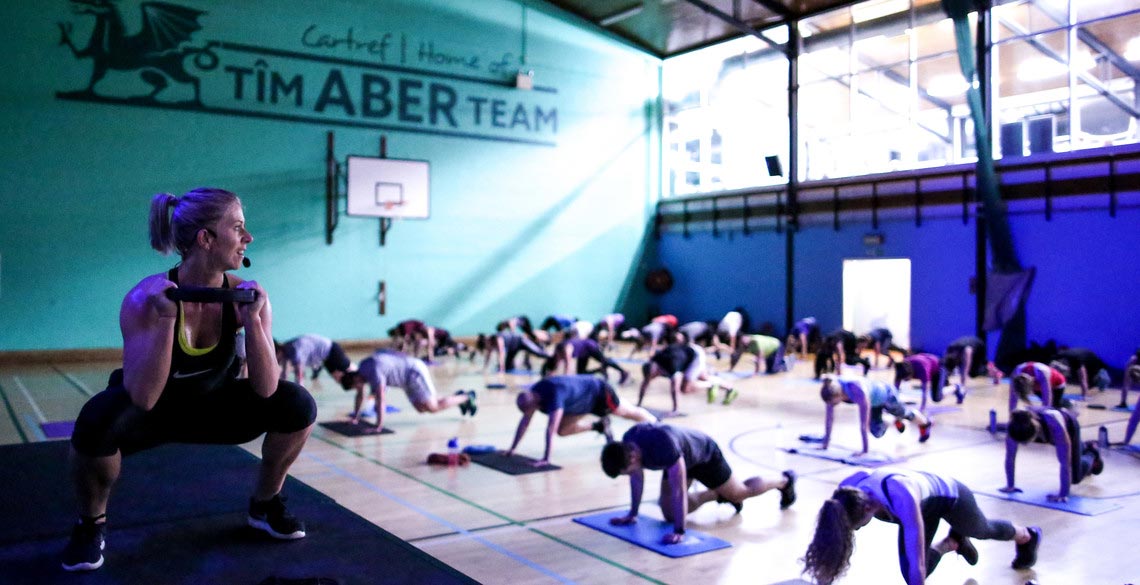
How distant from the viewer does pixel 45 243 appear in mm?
12086

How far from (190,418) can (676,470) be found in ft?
7.84

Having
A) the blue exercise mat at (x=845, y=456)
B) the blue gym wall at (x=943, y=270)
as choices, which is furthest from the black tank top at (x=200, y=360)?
the blue gym wall at (x=943, y=270)

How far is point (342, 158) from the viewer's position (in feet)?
46.8

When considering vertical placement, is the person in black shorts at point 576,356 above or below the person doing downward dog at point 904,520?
above

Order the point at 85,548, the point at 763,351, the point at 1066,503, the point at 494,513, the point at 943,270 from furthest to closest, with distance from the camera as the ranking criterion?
the point at 943,270 < the point at 763,351 < the point at 1066,503 < the point at 494,513 < the point at 85,548

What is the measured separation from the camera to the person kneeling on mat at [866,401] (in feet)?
21.1

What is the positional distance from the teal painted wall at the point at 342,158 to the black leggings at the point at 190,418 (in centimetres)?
1074

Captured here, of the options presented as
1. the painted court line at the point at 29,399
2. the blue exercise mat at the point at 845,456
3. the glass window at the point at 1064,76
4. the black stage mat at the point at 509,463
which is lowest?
the black stage mat at the point at 509,463

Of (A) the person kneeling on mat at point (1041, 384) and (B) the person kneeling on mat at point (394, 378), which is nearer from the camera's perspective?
(A) the person kneeling on mat at point (1041, 384)

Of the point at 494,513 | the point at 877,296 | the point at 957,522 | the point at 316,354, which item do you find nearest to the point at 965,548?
the point at 957,522

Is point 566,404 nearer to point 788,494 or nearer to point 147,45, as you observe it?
point 788,494

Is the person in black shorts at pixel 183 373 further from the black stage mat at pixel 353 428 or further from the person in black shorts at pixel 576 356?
the person in black shorts at pixel 576 356

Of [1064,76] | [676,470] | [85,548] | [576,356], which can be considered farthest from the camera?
[1064,76]

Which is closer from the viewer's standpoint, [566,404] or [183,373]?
[183,373]
